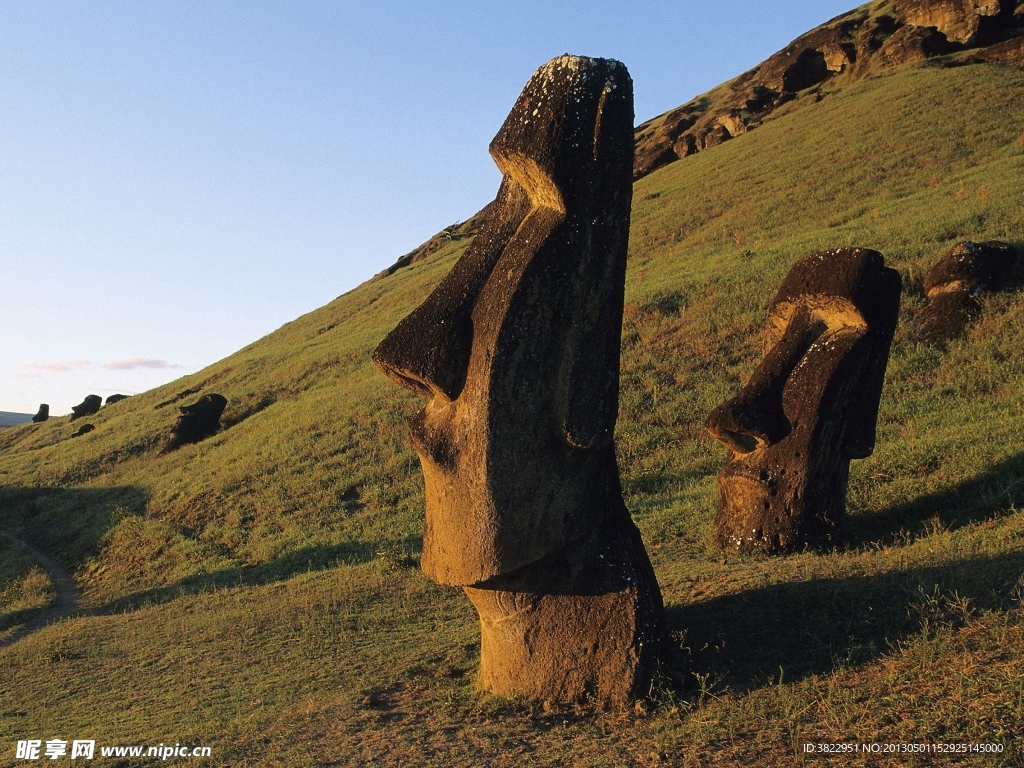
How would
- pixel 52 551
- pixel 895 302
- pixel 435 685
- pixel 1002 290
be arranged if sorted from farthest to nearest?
pixel 52 551 → pixel 1002 290 → pixel 895 302 → pixel 435 685

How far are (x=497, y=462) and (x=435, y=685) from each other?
2231 mm

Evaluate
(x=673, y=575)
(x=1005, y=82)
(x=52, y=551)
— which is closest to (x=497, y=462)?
(x=673, y=575)

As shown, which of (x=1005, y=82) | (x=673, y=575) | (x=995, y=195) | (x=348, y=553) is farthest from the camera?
(x=1005, y=82)

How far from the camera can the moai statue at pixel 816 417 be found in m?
9.50

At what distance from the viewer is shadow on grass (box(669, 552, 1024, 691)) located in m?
6.20

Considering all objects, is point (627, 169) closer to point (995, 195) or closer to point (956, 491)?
point (956, 491)

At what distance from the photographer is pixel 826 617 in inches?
267

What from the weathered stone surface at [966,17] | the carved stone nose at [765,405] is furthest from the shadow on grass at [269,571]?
the weathered stone surface at [966,17]

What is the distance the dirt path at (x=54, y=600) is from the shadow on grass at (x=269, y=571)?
0.65 m

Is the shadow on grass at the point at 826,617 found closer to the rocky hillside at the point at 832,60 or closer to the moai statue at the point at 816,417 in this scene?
the moai statue at the point at 816,417

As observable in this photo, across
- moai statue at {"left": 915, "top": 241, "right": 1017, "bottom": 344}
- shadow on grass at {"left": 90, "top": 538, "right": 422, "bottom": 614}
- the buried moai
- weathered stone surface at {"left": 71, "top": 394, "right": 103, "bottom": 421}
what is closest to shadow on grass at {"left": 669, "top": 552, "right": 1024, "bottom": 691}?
the buried moai

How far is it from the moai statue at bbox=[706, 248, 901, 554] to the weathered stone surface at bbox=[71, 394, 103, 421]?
1883 inches

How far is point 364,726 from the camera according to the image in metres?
6.20

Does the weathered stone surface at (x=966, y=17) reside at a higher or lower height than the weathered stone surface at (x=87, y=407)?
higher
